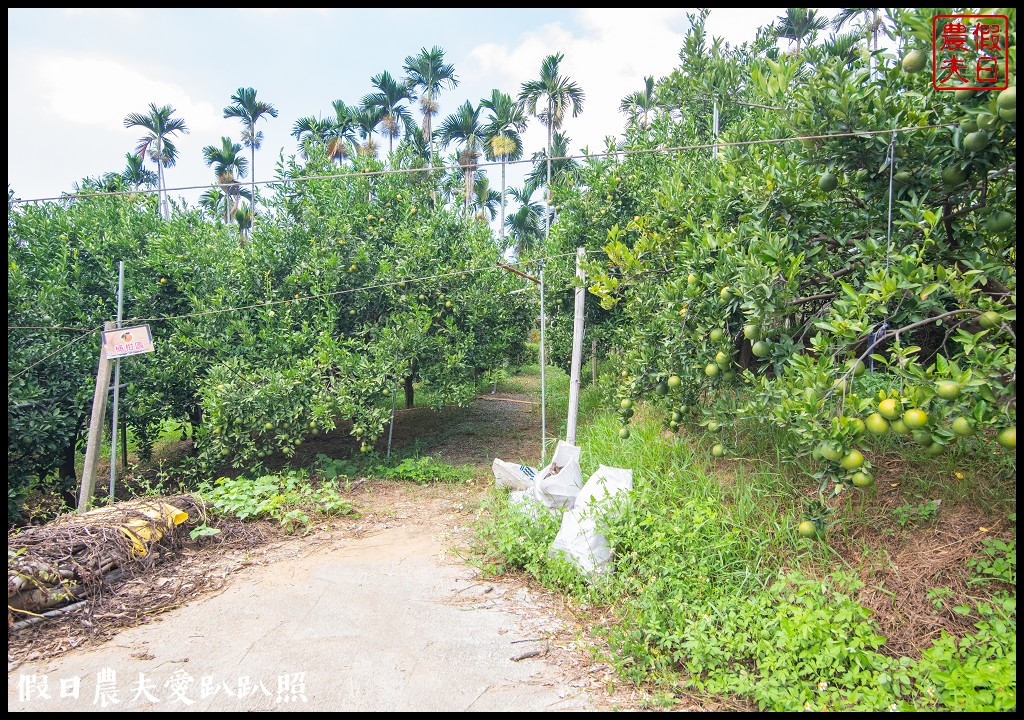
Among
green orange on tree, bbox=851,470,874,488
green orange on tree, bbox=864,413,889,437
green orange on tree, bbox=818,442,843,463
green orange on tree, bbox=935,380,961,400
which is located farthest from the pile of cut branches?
green orange on tree, bbox=935,380,961,400

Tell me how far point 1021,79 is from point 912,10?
2.20ft

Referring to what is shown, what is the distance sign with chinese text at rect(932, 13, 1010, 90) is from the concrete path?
3708mm

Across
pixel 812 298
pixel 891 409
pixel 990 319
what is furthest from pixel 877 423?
pixel 812 298

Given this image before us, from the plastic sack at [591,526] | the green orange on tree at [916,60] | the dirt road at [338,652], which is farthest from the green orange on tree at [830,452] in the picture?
the green orange on tree at [916,60]

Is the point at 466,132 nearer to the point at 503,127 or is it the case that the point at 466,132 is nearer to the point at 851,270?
the point at 503,127

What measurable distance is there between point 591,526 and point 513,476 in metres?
2.52

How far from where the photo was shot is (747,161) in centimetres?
470

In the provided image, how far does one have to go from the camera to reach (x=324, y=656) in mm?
3619

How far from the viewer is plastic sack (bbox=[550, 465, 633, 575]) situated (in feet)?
14.3

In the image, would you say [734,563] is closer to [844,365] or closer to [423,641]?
[844,365]

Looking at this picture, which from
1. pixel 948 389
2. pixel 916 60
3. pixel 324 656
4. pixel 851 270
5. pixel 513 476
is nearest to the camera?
pixel 948 389

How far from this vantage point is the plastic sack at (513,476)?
6859mm

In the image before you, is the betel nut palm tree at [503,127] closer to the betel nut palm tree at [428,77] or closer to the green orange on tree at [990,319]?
the betel nut palm tree at [428,77]

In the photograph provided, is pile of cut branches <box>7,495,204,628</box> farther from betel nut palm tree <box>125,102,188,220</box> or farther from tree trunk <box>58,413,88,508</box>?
betel nut palm tree <box>125,102,188,220</box>
